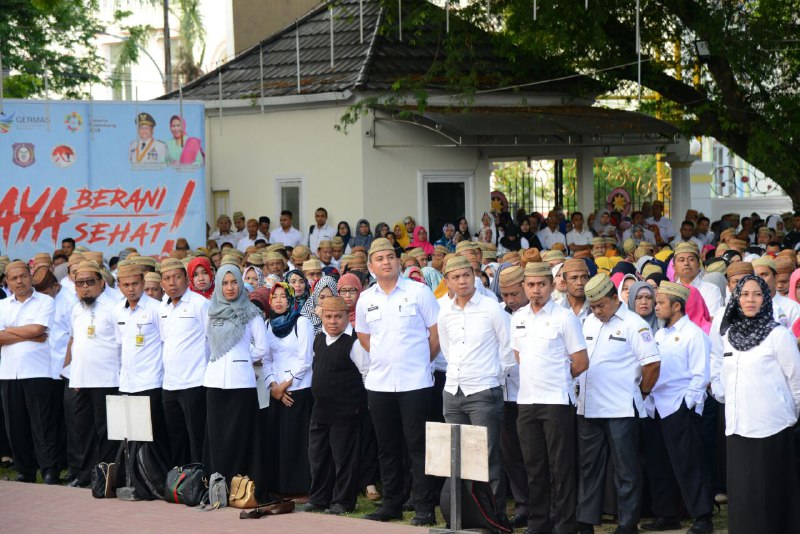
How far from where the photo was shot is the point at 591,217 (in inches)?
920

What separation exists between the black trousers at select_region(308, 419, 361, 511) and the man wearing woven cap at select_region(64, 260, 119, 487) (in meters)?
2.04

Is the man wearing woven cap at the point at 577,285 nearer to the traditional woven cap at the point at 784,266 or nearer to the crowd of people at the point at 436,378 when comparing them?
the crowd of people at the point at 436,378

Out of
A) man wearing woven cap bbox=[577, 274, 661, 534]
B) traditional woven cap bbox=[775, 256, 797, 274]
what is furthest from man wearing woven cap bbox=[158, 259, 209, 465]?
traditional woven cap bbox=[775, 256, 797, 274]

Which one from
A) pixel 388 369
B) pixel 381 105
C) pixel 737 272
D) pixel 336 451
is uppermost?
pixel 381 105

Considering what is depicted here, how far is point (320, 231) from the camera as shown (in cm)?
2198

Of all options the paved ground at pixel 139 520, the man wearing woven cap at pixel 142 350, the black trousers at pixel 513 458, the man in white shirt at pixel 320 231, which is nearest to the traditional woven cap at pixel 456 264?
the black trousers at pixel 513 458

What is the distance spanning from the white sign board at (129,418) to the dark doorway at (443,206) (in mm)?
12693

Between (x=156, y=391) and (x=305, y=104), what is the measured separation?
12.5 m

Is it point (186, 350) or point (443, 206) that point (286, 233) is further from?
point (186, 350)

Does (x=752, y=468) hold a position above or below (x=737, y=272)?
below

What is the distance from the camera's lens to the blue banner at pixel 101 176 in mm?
19250

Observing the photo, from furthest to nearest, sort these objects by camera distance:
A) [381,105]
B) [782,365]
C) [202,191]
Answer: [381,105]
[202,191]
[782,365]

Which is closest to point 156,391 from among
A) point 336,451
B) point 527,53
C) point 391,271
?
point 336,451

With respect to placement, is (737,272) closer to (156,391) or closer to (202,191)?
(156,391)
